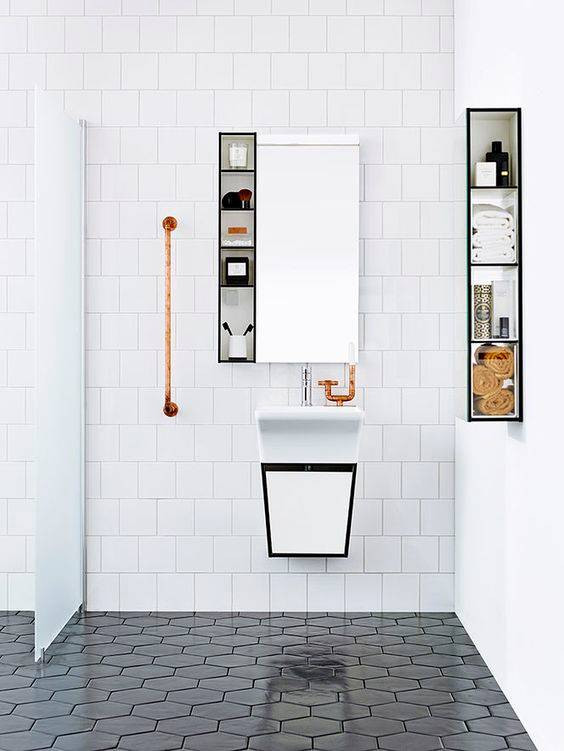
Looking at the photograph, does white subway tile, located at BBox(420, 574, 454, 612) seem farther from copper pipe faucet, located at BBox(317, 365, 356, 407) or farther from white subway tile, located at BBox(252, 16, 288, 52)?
white subway tile, located at BBox(252, 16, 288, 52)

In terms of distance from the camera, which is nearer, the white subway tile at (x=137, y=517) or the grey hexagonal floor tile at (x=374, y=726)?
the grey hexagonal floor tile at (x=374, y=726)

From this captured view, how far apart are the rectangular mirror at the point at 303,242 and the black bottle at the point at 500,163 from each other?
1126 millimetres

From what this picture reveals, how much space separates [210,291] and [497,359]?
166 cm

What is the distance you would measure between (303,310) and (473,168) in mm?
1260

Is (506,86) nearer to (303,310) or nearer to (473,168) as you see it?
(473,168)

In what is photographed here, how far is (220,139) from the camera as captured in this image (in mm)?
4254

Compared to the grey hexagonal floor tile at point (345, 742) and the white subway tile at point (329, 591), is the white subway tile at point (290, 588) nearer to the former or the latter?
the white subway tile at point (329, 591)

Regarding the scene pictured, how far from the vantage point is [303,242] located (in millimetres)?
4293

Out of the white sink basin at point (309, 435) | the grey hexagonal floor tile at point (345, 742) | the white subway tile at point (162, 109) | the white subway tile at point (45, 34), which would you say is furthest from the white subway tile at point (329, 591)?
the white subway tile at point (45, 34)

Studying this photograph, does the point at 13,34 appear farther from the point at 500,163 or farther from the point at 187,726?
the point at 187,726

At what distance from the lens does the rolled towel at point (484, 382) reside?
3186 millimetres

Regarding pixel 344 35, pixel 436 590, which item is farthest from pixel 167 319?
pixel 436 590

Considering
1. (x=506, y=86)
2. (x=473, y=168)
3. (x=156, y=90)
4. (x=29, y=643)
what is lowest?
(x=29, y=643)

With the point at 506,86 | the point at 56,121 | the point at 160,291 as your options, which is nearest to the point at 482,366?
the point at 506,86
